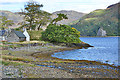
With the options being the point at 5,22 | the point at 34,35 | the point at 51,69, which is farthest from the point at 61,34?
the point at 51,69

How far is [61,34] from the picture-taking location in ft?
227

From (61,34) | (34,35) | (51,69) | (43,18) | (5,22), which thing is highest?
(43,18)

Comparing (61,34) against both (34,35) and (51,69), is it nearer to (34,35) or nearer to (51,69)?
(34,35)

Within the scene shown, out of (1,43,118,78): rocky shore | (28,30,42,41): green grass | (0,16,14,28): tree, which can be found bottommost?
(1,43,118,78): rocky shore

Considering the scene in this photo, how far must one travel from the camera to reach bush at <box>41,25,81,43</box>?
225ft

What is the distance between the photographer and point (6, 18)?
89.1 meters

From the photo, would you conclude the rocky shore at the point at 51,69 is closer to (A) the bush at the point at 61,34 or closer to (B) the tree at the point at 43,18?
(A) the bush at the point at 61,34

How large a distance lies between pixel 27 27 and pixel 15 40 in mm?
12156

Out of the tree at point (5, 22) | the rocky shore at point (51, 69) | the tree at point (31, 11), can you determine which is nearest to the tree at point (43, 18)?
the tree at point (31, 11)

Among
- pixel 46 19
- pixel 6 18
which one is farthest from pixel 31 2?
pixel 6 18

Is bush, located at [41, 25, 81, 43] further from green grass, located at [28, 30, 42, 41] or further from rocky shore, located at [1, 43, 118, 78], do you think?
rocky shore, located at [1, 43, 118, 78]

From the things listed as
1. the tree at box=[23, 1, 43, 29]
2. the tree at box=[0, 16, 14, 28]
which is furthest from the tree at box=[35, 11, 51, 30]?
the tree at box=[0, 16, 14, 28]

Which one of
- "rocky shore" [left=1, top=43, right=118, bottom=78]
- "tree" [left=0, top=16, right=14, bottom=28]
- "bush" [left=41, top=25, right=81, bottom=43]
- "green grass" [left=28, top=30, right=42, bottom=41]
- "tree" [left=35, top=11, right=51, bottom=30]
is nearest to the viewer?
"rocky shore" [left=1, top=43, right=118, bottom=78]

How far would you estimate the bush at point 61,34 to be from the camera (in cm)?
6856
